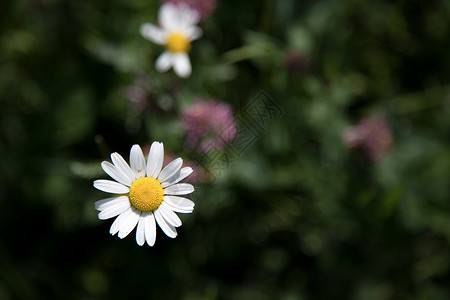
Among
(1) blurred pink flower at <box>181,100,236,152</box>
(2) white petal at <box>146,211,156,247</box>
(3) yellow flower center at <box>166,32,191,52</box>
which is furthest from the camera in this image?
(3) yellow flower center at <box>166,32,191,52</box>

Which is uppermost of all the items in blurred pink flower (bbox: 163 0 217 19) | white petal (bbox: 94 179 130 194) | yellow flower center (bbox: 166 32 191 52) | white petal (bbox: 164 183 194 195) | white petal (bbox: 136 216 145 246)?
blurred pink flower (bbox: 163 0 217 19)

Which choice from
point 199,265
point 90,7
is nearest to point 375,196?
point 199,265

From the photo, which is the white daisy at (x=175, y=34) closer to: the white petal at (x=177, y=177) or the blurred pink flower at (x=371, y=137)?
the white petal at (x=177, y=177)

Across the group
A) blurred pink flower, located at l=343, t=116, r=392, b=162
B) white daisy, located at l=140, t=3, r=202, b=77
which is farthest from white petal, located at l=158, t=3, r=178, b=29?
blurred pink flower, located at l=343, t=116, r=392, b=162

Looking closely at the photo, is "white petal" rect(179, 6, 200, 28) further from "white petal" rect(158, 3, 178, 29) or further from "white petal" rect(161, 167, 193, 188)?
"white petal" rect(161, 167, 193, 188)

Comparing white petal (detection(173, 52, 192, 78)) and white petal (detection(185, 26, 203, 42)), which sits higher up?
white petal (detection(185, 26, 203, 42))

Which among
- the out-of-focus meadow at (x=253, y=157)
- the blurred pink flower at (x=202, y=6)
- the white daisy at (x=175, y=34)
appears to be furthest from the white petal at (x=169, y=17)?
the out-of-focus meadow at (x=253, y=157)
